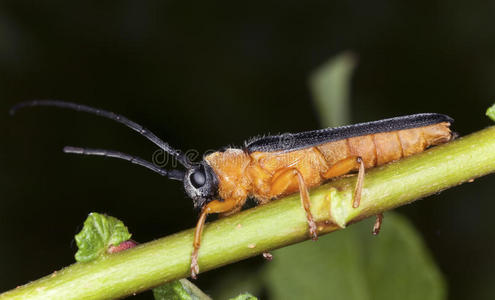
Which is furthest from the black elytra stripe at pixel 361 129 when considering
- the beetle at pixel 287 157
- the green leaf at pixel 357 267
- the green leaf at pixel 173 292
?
the green leaf at pixel 173 292

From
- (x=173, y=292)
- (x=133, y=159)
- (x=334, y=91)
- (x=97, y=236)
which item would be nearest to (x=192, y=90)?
(x=334, y=91)

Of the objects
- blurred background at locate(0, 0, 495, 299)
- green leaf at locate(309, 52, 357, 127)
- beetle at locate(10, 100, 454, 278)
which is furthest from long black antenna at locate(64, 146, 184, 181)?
blurred background at locate(0, 0, 495, 299)

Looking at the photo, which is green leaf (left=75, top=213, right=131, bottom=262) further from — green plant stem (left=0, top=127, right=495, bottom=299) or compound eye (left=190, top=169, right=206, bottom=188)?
compound eye (left=190, top=169, right=206, bottom=188)

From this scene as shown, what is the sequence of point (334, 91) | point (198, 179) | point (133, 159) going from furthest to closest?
1. point (334, 91)
2. point (198, 179)
3. point (133, 159)

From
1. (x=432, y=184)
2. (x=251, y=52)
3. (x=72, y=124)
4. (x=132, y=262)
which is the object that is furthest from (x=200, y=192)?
(x=251, y=52)

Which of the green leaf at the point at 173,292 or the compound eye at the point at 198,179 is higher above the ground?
the compound eye at the point at 198,179

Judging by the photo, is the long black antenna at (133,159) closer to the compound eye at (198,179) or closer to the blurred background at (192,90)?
the compound eye at (198,179)

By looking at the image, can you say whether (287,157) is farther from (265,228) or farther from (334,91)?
(265,228)
